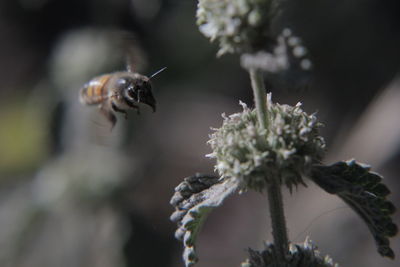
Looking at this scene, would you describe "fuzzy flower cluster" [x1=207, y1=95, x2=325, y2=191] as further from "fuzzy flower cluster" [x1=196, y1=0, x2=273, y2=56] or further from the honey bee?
the honey bee

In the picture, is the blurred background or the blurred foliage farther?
the blurred foliage

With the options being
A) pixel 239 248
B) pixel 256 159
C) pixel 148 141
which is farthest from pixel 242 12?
pixel 239 248

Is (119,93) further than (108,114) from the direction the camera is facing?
No

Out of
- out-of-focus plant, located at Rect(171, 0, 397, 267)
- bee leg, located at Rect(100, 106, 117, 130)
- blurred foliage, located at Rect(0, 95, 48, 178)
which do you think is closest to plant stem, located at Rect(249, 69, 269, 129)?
out-of-focus plant, located at Rect(171, 0, 397, 267)

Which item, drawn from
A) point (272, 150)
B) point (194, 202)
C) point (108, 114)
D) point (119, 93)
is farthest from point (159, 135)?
point (272, 150)

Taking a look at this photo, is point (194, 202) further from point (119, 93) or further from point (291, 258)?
point (119, 93)

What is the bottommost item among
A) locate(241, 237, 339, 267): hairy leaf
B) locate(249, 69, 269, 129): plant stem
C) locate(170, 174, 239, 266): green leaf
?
locate(241, 237, 339, 267): hairy leaf

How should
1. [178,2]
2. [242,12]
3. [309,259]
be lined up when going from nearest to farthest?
1. [242,12]
2. [309,259]
3. [178,2]

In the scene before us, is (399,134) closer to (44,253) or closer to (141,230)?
(141,230)
